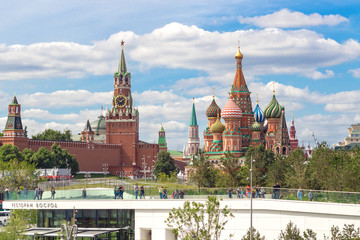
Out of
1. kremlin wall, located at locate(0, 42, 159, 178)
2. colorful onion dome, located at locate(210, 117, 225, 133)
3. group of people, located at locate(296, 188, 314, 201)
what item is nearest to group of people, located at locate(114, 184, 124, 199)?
group of people, located at locate(296, 188, 314, 201)

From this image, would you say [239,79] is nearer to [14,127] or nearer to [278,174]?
[14,127]

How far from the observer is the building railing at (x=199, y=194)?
44906mm

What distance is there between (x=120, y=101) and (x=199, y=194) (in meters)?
139

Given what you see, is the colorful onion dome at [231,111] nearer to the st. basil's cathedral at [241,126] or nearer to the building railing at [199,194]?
the st. basil's cathedral at [241,126]

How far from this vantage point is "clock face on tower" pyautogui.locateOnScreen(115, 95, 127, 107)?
18662 cm

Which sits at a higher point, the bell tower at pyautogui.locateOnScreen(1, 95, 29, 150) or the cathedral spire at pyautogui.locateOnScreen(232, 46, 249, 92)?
the cathedral spire at pyautogui.locateOnScreen(232, 46, 249, 92)

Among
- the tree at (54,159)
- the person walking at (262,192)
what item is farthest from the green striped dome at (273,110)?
the person walking at (262,192)

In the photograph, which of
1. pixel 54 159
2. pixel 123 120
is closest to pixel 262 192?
pixel 54 159

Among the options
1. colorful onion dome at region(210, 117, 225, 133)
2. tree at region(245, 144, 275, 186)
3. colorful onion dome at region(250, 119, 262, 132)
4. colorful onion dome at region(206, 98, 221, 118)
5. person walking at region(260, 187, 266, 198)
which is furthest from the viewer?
colorful onion dome at region(206, 98, 221, 118)

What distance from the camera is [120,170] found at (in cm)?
17988

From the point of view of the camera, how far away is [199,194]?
49344 mm

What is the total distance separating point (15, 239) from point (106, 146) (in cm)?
12867

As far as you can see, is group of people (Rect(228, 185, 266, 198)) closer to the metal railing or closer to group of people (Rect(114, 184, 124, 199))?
the metal railing

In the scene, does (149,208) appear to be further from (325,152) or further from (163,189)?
(325,152)
